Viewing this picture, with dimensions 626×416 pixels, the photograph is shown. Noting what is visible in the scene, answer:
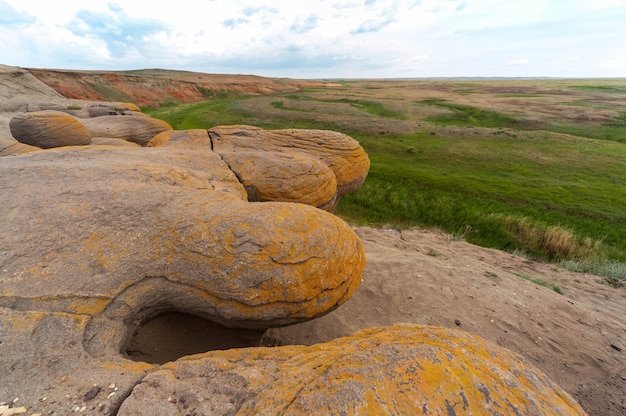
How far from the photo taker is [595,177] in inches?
758

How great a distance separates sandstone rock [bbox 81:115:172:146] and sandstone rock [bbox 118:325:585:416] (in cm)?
1467

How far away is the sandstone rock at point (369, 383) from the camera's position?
2.51 m

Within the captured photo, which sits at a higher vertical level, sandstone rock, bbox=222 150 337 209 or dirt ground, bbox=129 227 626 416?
sandstone rock, bbox=222 150 337 209

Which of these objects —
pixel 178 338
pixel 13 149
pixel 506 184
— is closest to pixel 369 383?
pixel 178 338

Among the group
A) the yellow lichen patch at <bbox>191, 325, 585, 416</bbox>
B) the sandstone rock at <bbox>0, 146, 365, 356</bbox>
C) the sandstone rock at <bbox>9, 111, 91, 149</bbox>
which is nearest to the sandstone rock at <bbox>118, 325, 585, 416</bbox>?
the yellow lichen patch at <bbox>191, 325, 585, 416</bbox>

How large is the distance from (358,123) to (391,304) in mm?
29251

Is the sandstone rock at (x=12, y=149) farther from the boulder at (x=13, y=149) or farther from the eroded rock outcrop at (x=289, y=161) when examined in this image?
the eroded rock outcrop at (x=289, y=161)

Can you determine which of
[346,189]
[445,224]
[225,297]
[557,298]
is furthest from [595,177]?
[225,297]

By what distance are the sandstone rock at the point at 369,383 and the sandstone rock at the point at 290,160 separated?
537 centimetres

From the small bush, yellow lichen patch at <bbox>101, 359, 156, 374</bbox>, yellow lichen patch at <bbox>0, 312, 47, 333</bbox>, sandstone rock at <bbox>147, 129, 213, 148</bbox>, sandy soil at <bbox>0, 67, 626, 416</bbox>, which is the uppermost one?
sandstone rock at <bbox>147, 129, 213, 148</bbox>

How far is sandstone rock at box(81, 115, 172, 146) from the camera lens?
1472 centimetres

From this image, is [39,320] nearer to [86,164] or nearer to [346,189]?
[86,164]

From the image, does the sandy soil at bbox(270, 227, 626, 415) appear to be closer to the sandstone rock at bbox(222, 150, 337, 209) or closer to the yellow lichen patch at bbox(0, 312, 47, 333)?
the sandstone rock at bbox(222, 150, 337, 209)

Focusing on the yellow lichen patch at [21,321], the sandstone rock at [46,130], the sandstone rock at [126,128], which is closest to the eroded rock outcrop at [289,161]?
the sandstone rock at [46,130]
